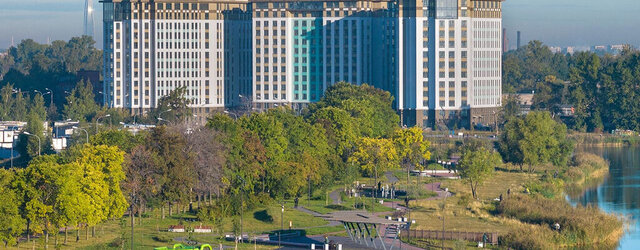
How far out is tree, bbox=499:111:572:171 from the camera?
474ft

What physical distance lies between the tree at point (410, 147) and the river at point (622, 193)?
16.1 meters

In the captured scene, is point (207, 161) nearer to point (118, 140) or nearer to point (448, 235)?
point (118, 140)

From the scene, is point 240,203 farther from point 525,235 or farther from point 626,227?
point 626,227

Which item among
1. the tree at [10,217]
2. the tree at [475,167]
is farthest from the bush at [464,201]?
the tree at [10,217]

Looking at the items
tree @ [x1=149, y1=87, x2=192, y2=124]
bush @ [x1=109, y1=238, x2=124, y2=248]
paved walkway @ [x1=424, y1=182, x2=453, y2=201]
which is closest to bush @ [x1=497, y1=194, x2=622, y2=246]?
paved walkway @ [x1=424, y1=182, x2=453, y2=201]

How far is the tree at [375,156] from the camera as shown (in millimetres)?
130250

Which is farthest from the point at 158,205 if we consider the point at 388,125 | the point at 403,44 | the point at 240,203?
the point at 403,44

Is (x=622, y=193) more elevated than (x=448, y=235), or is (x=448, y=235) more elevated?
(x=622, y=193)

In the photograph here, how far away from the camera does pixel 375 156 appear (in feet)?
429

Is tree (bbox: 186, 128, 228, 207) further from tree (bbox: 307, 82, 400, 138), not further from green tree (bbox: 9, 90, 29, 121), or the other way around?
green tree (bbox: 9, 90, 29, 121)

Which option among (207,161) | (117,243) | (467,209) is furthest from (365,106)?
(117,243)

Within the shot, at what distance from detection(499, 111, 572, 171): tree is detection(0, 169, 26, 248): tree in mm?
67484

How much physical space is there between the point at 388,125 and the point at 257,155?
52.1 m

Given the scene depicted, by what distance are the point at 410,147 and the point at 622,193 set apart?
66.9 ft
